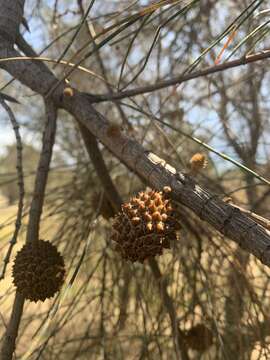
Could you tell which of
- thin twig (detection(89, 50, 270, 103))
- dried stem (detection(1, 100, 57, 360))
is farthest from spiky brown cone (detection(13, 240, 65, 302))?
thin twig (detection(89, 50, 270, 103))

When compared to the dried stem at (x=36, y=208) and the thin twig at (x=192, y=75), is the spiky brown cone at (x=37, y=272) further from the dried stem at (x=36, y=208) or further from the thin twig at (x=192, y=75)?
the thin twig at (x=192, y=75)

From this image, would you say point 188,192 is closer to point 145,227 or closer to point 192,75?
point 145,227

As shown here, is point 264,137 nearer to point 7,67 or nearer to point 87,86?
point 87,86

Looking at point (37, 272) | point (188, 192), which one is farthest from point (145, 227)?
point (37, 272)

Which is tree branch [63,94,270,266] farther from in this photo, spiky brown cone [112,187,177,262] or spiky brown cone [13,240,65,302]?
spiky brown cone [13,240,65,302]

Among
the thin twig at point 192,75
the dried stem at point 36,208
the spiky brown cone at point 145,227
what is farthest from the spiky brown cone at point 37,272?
the thin twig at point 192,75

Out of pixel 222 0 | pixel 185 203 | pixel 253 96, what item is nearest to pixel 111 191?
pixel 185 203
